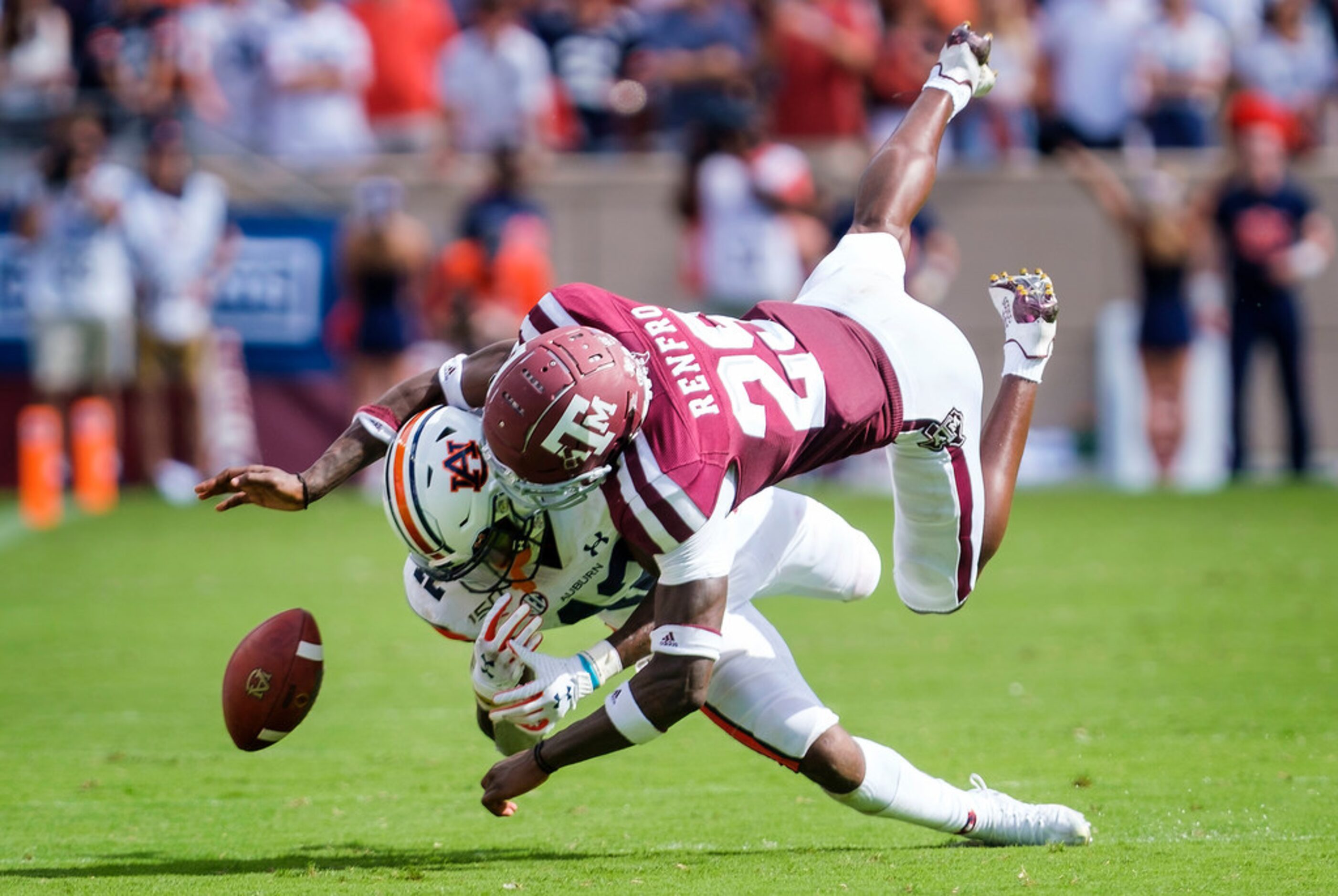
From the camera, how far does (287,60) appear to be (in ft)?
42.7

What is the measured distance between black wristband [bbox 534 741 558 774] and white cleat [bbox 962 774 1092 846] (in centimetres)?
108

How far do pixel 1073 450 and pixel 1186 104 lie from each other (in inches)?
101

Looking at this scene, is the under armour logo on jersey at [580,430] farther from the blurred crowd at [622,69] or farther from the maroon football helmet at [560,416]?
the blurred crowd at [622,69]

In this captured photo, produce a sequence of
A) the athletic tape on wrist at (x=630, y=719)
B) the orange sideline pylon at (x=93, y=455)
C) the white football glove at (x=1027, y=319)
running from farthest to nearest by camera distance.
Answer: the orange sideline pylon at (x=93, y=455) → the white football glove at (x=1027, y=319) → the athletic tape on wrist at (x=630, y=719)

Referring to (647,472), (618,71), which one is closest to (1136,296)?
(618,71)

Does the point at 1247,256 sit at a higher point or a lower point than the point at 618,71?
lower

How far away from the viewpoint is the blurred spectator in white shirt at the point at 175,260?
12203mm

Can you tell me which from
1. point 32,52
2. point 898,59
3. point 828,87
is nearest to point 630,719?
point 898,59

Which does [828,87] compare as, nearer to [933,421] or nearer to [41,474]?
[41,474]

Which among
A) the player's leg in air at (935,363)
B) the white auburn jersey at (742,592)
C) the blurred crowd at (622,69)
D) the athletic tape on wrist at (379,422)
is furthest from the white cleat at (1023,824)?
the blurred crowd at (622,69)

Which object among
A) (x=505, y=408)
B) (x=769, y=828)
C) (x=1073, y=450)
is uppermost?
(x=505, y=408)

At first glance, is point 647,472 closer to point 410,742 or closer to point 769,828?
point 769,828

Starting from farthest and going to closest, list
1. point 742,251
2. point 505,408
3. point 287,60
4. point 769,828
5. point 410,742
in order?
point 287,60 → point 742,251 → point 410,742 → point 769,828 → point 505,408

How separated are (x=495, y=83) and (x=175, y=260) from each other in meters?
2.59
